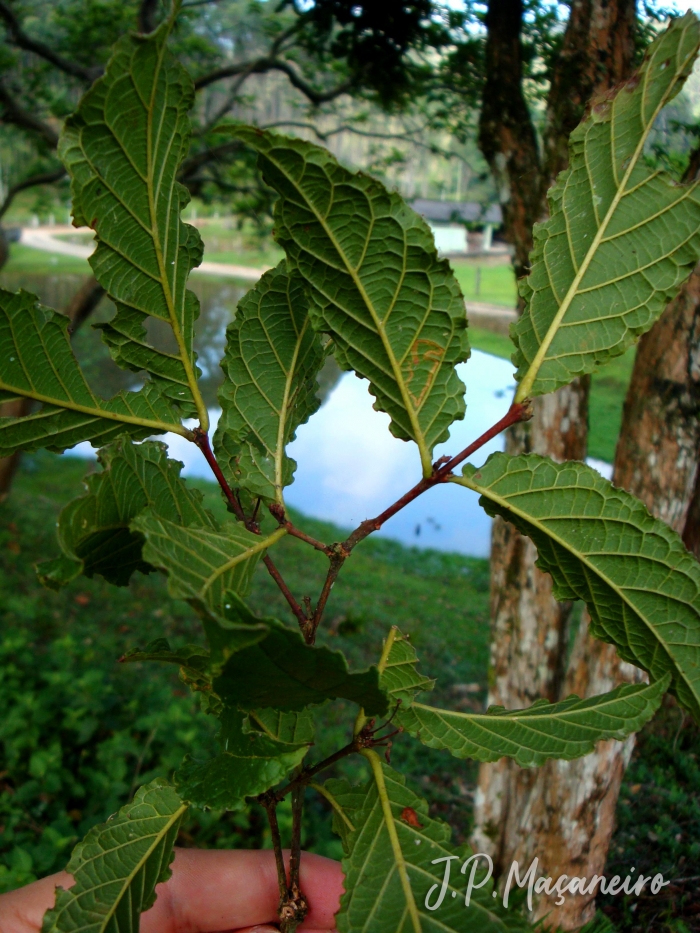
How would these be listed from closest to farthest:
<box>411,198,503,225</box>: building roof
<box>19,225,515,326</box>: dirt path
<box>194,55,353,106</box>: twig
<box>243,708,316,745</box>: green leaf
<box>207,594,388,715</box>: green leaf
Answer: <box>207,594,388,715</box>: green leaf → <box>243,708,316,745</box>: green leaf → <box>19,225,515,326</box>: dirt path → <box>411,198,503,225</box>: building roof → <box>194,55,353,106</box>: twig

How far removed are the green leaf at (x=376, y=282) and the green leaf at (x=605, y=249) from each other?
83mm

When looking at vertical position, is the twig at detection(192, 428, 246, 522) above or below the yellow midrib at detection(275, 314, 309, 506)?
below

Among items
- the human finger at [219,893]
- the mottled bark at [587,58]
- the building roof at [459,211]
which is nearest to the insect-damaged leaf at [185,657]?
the human finger at [219,893]

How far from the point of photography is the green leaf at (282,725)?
80 centimetres

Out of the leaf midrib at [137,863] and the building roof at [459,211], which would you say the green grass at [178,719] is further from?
the building roof at [459,211]

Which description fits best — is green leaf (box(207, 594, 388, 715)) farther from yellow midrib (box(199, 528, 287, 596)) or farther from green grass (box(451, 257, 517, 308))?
green grass (box(451, 257, 517, 308))

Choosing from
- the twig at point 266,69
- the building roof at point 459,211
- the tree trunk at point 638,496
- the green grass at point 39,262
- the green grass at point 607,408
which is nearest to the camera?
the tree trunk at point 638,496

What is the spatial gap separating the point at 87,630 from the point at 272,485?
3941 mm

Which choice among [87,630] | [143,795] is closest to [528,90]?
[143,795]

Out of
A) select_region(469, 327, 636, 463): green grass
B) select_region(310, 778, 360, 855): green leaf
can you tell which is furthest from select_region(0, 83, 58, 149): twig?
select_region(310, 778, 360, 855): green leaf

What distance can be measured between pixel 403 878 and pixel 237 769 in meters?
0.20

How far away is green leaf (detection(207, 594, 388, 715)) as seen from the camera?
0.48 meters

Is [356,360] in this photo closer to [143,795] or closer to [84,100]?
[84,100]

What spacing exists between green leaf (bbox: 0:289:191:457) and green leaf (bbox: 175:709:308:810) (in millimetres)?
295
